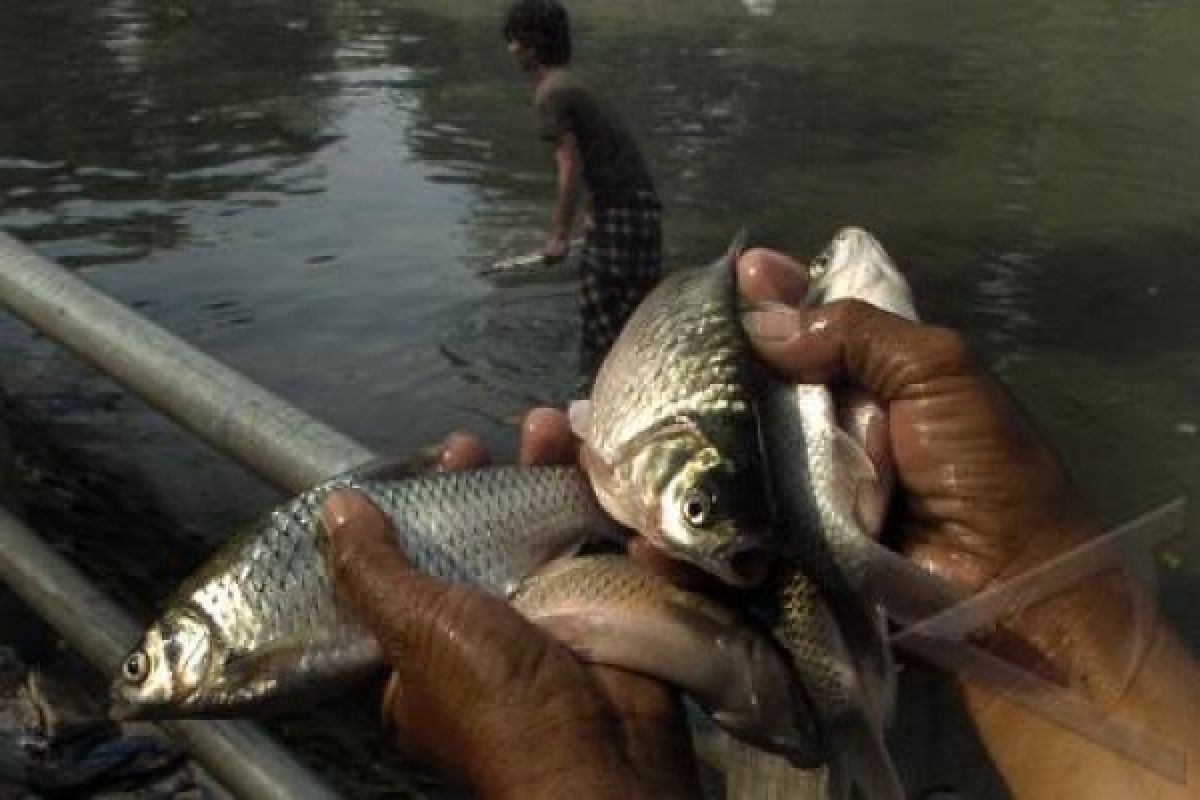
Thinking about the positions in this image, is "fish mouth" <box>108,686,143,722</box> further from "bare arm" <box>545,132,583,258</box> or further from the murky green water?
"bare arm" <box>545,132,583,258</box>

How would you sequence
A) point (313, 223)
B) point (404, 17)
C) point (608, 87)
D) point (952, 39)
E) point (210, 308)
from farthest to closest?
point (404, 17), point (952, 39), point (608, 87), point (313, 223), point (210, 308)

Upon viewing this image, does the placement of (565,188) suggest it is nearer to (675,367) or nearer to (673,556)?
(675,367)

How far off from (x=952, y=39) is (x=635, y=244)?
15437 mm

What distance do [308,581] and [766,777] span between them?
2.50 feet

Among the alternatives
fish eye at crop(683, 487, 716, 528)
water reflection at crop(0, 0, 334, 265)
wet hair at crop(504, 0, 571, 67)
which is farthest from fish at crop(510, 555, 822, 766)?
water reflection at crop(0, 0, 334, 265)

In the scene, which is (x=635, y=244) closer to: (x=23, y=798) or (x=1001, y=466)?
(x=23, y=798)

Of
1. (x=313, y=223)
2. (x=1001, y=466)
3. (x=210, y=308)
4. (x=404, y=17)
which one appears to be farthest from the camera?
(x=404, y=17)

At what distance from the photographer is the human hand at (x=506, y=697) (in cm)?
214

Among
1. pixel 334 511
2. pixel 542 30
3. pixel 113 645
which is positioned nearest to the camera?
pixel 334 511

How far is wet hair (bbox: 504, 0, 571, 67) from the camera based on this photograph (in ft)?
29.5

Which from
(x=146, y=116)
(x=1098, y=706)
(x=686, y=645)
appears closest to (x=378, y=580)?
(x=686, y=645)

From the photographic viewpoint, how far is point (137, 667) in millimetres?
2389

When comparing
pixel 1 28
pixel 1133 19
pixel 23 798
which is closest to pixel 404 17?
pixel 1 28

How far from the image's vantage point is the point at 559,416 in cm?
272
